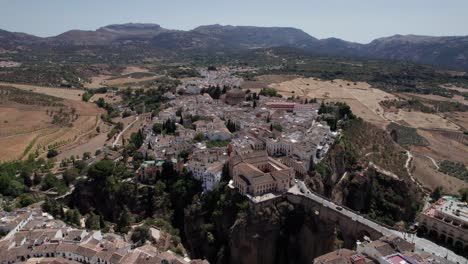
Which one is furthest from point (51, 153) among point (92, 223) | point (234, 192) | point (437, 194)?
point (437, 194)

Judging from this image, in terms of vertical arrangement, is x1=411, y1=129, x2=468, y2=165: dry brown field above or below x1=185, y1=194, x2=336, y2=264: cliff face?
below

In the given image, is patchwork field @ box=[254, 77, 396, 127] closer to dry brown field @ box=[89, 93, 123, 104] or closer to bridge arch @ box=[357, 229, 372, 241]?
dry brown field @ box=[89, 93, 123, 104]

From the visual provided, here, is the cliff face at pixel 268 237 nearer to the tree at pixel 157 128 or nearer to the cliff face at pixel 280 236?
the cliff face at pixel 280 236

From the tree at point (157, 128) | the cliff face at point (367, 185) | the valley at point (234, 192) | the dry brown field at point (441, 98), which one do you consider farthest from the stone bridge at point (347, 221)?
the dry brown field at point (441, 98)

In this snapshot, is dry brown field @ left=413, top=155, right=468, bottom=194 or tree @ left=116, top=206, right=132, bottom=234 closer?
tree @ left=116, top=206, right=132, bottom=234

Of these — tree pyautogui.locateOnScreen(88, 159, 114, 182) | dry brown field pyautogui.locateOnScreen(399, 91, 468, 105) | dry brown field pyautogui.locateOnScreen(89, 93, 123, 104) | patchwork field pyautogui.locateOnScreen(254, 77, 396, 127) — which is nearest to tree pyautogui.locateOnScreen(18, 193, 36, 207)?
tree pyautogui.locateOnScreen(88, 159, 114, 182)

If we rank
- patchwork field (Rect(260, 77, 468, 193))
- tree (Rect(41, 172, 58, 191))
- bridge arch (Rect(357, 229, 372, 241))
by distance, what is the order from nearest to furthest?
1. bridge arch (Rect(357, 229, 372, 241))
2. tree (Rect(41, 172, 58, 191))
3. patchwork field (Rect(260, 77, 468, 193))

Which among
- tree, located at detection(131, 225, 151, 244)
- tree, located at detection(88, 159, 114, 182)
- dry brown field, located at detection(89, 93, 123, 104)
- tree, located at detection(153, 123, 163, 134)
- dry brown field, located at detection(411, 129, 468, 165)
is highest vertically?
tree, located at detection(153, 123, 163, 134)
